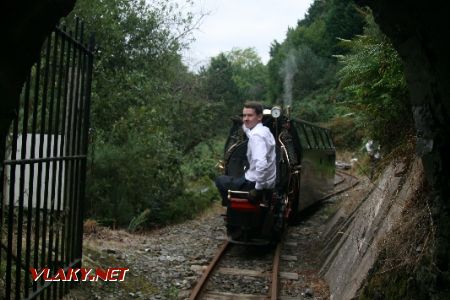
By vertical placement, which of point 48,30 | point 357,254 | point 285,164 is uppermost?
point 48,30

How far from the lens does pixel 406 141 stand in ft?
20.5

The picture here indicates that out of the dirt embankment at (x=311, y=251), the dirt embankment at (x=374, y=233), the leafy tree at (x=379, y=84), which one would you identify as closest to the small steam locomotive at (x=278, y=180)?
the dirt embankment at (x=311, y=251)

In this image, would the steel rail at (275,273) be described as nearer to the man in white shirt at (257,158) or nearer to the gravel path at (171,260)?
the gravel path at (171,260)

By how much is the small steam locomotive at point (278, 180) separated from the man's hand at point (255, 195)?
0.11 feet

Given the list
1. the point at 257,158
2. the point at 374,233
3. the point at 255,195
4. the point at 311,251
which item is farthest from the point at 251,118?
the point at 311,251

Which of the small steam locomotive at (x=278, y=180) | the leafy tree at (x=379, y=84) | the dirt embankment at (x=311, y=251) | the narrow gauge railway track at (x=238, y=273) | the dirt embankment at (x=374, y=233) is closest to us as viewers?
the dirt embankment at (x=374, y=233)

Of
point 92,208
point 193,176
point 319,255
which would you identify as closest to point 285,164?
point 319,255

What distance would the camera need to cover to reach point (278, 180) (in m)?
9.03

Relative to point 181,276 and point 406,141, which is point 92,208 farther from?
point 406,141

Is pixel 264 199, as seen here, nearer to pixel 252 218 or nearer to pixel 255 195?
pixel 255 195

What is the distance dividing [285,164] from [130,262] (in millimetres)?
3413

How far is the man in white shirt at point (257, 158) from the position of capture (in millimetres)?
7648

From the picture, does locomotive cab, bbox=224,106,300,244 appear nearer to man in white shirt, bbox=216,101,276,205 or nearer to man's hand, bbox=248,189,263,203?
man's hand, bbox=248,189,263,203

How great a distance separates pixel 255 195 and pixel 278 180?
1.27m
